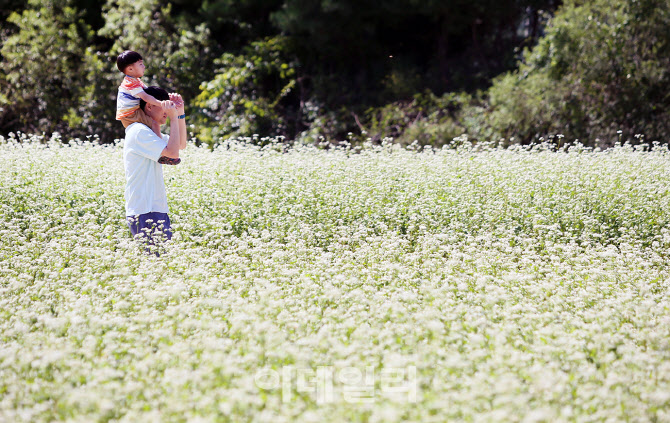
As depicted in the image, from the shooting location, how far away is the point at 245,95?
1443cm

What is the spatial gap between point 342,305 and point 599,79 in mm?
9236

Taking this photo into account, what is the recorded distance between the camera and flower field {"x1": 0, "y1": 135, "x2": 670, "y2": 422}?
269 cm

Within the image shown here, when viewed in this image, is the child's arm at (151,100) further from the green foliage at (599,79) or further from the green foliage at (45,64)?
the green foliage at (45,64)

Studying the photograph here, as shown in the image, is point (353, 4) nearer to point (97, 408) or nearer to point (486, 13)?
point (486, 13)

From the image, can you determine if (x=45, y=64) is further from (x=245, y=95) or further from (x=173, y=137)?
(x=173, y=137)

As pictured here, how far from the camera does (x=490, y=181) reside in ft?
22.0

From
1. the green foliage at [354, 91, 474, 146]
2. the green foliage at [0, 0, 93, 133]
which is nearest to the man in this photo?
the green foliage at [354, 91, 474, 146]

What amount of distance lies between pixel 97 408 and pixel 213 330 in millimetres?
859

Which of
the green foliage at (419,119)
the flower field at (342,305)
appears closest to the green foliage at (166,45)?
the green foliage at (419,119)

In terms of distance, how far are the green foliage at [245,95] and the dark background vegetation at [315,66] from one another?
37mm

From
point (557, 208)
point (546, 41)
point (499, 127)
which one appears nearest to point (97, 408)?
point (557, 208)

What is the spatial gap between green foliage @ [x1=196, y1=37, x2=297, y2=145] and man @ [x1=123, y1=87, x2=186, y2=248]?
9229mm

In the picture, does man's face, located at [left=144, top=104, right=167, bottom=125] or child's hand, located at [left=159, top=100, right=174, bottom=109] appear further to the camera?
man's face, located at [left=144, top=104, right=167, bottom=125]

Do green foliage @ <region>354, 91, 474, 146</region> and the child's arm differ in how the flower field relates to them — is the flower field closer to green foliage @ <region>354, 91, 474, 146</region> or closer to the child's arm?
the child's arm
